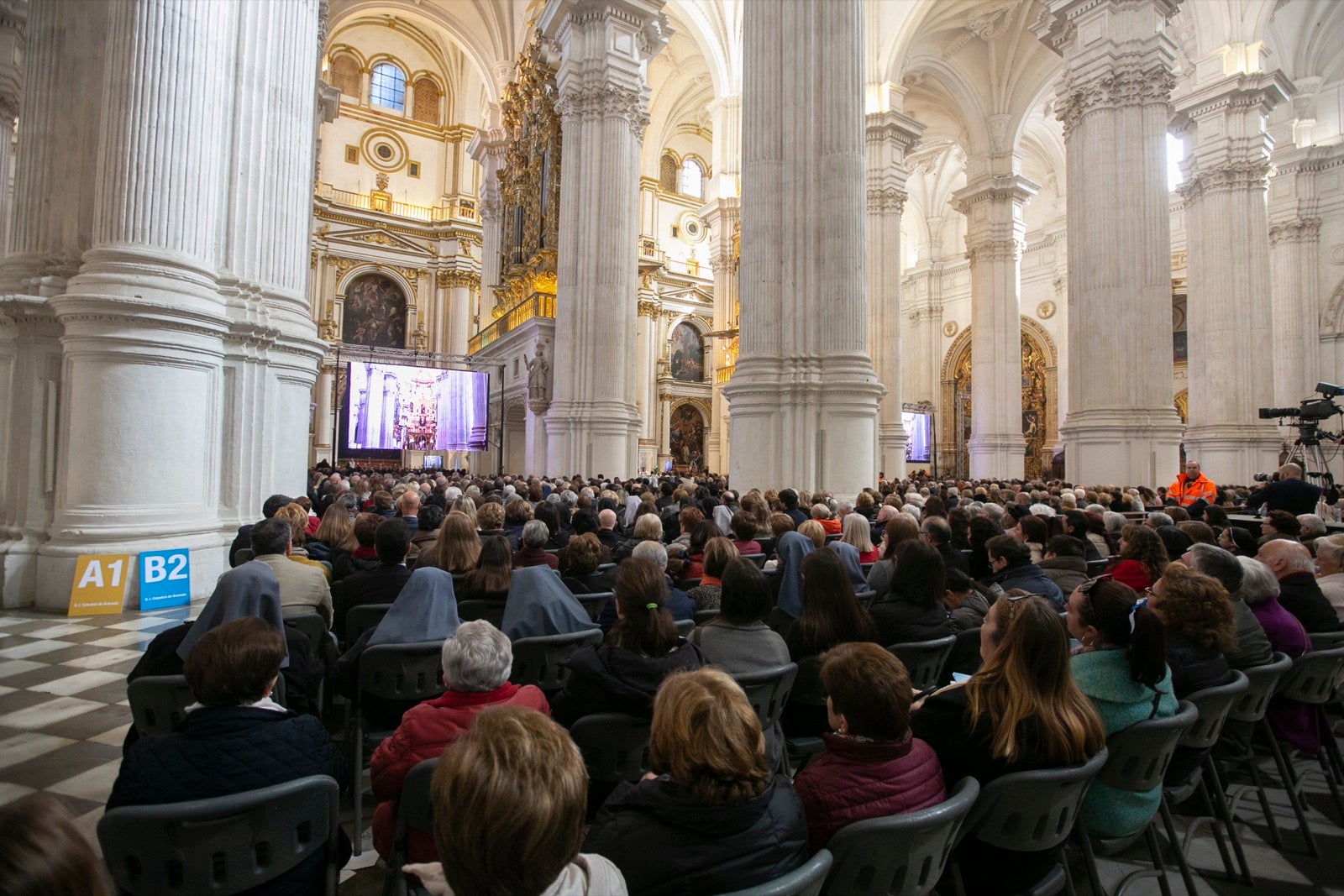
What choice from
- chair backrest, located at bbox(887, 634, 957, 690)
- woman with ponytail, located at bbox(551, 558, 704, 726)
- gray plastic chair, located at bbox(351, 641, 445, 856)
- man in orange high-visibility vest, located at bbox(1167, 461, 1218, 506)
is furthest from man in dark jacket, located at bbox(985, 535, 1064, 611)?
man in orange high-visibility vest, located at bbox(1167, 461, 1218, 506)

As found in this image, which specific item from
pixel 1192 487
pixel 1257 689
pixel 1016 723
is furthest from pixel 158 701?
pixel 1192 487

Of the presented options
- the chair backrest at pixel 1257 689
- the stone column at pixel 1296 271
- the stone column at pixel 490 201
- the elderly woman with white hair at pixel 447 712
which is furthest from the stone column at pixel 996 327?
the elderly woman with white hair at pixel 447 712

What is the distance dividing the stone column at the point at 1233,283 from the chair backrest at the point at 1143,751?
1751cm

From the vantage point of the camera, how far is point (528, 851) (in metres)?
1.10

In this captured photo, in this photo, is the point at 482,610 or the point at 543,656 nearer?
the point at 543,656

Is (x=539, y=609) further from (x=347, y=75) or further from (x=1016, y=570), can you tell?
(x=347, y=75)

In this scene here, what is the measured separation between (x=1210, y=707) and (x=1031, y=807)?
1075mm

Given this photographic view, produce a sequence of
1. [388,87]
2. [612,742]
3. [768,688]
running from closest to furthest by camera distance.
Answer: [612,742] < [768,688] < [388,87]

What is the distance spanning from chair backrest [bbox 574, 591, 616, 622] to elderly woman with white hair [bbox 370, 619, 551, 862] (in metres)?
1.72

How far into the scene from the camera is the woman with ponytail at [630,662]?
2.33 m

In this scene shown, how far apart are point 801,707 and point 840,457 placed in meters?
6.76

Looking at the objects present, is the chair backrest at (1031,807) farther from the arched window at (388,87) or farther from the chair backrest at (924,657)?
the arched window at (388,87)

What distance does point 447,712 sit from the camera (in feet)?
6.64

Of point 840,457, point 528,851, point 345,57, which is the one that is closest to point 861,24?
point 840,457
